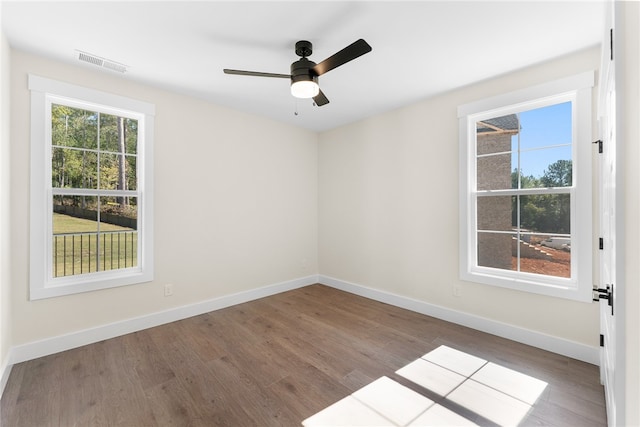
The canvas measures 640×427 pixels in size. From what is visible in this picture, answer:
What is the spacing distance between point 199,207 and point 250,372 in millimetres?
2108

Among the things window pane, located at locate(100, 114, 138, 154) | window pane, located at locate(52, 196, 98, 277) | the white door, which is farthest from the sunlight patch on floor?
window pane, located at locate(100, 114, 138, 154)

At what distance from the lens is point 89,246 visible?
9.46 ft

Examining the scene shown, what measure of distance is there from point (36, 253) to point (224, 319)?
1864mm

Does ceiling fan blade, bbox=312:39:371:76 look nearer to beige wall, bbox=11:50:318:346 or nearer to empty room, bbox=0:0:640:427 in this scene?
empty room, bbox=0:0:640:427

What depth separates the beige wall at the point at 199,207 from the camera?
8.12ft

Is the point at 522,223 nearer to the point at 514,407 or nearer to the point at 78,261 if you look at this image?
the point at 514,407

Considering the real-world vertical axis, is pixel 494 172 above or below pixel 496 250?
above

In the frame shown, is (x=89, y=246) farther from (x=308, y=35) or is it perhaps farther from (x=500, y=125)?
(x=500, y=125)

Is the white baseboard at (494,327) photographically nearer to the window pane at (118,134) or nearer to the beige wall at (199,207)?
the beige wall at (199,207)

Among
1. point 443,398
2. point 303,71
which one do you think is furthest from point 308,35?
point 443,398

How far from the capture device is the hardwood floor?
1.84 metres

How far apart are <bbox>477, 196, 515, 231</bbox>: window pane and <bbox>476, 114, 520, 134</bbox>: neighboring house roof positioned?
2.35 ft

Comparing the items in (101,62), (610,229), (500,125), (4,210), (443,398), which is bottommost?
(443,398)

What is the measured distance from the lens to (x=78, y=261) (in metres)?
2.83
